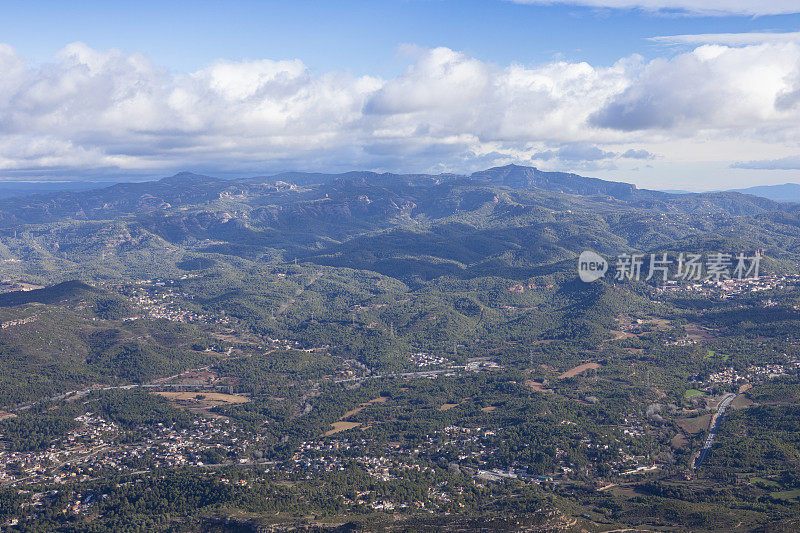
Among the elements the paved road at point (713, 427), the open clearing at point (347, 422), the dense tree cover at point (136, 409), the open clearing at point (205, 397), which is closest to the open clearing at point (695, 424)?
the paved road at point (713, 427)

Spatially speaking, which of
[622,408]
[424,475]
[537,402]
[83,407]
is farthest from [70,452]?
[622,408]

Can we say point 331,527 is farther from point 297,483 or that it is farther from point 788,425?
point 788,425

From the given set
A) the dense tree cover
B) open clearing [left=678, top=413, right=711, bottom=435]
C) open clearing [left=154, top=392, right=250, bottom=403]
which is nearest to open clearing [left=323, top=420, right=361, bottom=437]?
open clearing [left=154, top=392, right=250, bottom=403]

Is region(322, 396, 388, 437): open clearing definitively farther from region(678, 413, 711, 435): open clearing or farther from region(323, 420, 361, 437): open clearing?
region(678, 413, 711, 435): open clearing

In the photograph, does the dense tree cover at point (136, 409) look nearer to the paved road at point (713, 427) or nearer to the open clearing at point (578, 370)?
the open clearing at point (578, 370)

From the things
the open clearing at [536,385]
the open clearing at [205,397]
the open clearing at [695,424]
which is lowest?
the open clearing at [205,397]

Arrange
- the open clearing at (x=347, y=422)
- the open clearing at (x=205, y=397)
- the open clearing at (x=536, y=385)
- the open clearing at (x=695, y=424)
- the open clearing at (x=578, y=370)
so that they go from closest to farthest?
the open clearing at (x=695, y=424), the open clearing at (x=347, y=422), the open clearing at (x=205, y=397), the open clearing at (x=536, y=385), the open clearing at (x=578, y=370)

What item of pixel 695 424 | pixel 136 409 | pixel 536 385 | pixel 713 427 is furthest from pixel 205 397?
pixel 713 427
